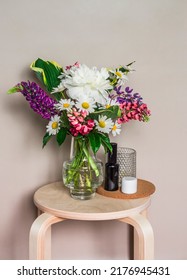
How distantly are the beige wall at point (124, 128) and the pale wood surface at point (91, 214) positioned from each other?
0.84ft

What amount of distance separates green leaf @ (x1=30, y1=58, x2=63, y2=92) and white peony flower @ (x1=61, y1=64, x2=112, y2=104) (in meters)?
0.16

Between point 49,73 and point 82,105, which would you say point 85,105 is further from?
point 49,73

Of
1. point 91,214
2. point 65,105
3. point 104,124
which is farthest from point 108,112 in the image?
point 91,214

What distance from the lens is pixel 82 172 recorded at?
4.35 ft

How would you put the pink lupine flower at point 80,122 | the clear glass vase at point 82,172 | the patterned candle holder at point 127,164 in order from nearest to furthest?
the pink lupine flower at point 80,122
the clear glass vase at point 82,172
the patterned candle holder at point 127,164

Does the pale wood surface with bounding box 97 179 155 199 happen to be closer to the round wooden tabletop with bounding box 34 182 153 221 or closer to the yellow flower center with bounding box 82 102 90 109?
the round wooden tabletop with bounding box 34 182 153 221

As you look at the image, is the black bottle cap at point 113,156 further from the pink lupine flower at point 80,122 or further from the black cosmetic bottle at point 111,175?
the pink lupine flower at point 80,122

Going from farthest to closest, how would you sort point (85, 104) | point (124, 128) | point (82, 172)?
point (124, 128) → point (82, 172) → point (85, 104)

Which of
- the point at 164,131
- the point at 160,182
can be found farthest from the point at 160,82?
the point at 160,182

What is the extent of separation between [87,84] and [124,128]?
44cm

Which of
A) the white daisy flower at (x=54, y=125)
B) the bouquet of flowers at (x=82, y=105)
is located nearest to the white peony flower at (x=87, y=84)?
the bouquet of flowers at (x=82, y=105)

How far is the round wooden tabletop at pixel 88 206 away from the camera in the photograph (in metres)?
1.22

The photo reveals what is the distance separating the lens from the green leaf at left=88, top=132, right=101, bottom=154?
1.22 meters
